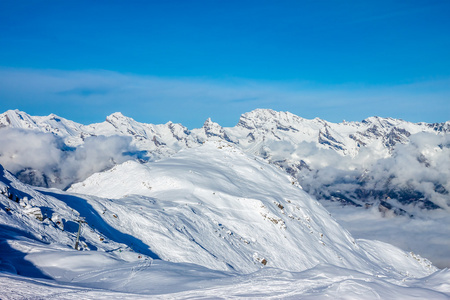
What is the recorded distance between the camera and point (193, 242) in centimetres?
4638

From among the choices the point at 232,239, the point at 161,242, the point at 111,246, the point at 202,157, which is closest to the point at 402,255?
the point at 202,157

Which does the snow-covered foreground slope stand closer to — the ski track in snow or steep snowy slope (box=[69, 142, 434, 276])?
the ski track in snow

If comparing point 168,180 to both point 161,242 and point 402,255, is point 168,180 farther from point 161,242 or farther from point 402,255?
point 402,255

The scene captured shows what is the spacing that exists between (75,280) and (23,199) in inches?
668

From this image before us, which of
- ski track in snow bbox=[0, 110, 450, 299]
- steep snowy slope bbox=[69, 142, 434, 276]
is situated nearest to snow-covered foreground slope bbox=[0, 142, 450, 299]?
ski track in snow bbox=[0, 110, 450, 299]

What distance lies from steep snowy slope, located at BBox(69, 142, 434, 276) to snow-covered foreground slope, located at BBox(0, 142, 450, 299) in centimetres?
24

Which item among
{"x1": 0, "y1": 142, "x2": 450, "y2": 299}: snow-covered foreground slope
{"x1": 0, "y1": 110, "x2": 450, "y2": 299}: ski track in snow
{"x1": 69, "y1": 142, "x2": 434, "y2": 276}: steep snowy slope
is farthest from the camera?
{"x1": 69, "y1": 142, "x2": 434, "y2": 276}: steep snowy slope

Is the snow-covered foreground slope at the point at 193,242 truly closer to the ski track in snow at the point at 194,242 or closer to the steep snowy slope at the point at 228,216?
the ski track in snow at the point at 194,242

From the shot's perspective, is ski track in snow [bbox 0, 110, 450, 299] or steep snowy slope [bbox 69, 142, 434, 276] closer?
ski track in snow [bbox 0, 110, 450, 299]

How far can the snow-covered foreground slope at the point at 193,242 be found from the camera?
66.7ft

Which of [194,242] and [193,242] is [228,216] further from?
[193,242]

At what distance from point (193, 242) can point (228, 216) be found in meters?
16.7

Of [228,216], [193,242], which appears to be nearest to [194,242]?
[193,242]

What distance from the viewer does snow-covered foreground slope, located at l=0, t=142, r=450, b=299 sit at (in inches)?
800
